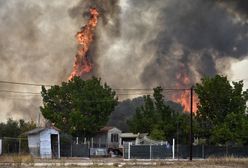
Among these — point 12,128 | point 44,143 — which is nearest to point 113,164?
point 44,143

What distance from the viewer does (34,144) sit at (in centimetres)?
7250

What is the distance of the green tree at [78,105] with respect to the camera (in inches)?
3735

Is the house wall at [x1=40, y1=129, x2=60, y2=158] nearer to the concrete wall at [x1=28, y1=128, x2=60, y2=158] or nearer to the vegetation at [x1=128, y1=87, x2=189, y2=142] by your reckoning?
the concrete wall at [x1=28, y1=128, x2=60, y2=158]

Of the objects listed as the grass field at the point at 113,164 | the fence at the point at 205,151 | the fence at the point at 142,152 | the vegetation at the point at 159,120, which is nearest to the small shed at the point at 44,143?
the fence at the point at 142,152

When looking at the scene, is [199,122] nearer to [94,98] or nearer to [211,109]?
[211,109]

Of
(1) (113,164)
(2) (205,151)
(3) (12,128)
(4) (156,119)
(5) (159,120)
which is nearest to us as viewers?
(1) (113,164)

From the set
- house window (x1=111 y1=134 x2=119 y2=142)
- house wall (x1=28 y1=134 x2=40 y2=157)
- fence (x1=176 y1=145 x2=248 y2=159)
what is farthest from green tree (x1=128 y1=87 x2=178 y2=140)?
house wall (x1=28 y1=134 x2=40 y2=157)

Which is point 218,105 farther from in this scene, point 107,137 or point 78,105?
point 107,137

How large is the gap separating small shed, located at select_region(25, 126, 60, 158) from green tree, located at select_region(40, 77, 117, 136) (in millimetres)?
19356

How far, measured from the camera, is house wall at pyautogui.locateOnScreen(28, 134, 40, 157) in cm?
7131

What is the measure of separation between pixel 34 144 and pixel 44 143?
1701 mm

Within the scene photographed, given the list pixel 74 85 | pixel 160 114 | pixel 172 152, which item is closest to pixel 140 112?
pixel 160 114

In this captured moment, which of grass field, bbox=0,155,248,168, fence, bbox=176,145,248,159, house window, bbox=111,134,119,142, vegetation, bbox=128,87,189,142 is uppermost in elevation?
vegetation, bbox=128,87,189,142

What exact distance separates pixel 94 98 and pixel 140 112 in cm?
972
